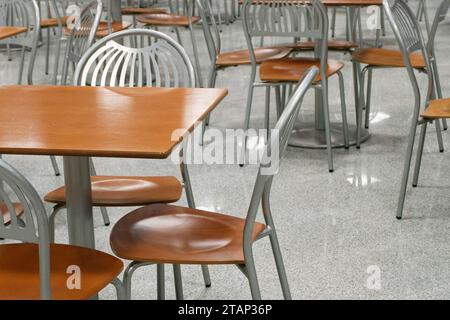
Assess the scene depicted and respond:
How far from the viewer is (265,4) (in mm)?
4031

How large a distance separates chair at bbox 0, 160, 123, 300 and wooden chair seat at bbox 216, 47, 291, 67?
Answer: 250cm

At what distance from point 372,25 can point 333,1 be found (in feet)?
12.2

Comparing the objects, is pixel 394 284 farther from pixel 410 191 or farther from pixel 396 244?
pixel 410 191

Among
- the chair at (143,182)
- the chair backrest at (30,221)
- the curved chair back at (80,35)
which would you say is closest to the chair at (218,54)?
the curved chair back at (80,35)

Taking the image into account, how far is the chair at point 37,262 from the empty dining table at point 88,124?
161 millimetres

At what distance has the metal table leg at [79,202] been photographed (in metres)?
2.24

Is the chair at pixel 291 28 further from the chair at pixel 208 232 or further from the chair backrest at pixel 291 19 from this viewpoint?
the chair at pixel 208 232

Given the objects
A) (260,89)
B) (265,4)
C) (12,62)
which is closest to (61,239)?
(265,4)

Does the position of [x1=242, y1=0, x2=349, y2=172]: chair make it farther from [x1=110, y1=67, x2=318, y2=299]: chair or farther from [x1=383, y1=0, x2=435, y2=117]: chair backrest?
[x1=110, y1=67, x2=318, y2=299]: chair

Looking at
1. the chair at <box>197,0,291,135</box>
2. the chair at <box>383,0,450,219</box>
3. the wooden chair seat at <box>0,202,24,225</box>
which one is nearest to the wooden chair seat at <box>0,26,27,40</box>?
the chair at <box>197,0,291,135</box>

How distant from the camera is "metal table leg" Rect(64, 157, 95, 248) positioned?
2238 mm

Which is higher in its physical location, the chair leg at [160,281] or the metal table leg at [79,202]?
the metal table leg at [79,202]
